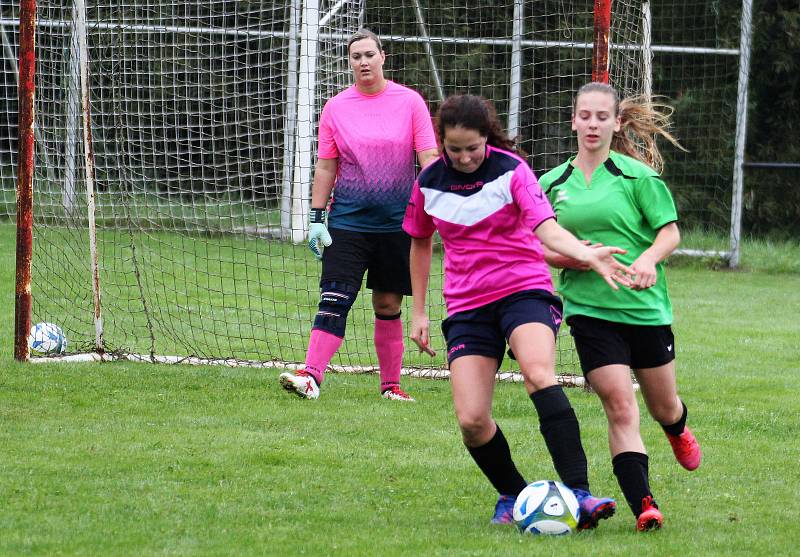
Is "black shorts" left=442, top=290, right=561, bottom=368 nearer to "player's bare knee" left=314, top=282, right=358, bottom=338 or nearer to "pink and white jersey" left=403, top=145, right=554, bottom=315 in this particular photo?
"pink and white jersey" left=403, top=145, right=554, bottom=315

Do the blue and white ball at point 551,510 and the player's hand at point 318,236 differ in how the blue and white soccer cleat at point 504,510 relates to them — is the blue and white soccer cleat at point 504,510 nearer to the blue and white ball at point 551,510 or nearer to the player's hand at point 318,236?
the blue and white ball at point 551,510

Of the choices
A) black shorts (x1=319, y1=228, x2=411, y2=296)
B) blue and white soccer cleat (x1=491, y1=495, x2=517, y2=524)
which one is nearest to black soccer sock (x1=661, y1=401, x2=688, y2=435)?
blue and white soccer cleat (x1=491, y1=495, x2=517, y2=524)

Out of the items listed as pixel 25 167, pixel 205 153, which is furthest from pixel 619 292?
pixel 205 153

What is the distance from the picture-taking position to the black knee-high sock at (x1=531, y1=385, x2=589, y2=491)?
4.53 m

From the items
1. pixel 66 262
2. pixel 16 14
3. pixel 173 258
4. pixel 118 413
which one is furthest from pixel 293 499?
pixel 16 14

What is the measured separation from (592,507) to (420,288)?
121cm

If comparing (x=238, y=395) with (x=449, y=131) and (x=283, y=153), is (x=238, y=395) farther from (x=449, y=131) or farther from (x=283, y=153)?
(x=283, y=153)

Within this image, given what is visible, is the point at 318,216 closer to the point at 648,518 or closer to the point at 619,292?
the point at 619,292

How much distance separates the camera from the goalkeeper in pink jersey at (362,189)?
7.38m

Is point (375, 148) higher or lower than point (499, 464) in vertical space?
higher

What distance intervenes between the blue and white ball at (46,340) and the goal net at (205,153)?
0.25 metres

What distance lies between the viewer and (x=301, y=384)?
292 inches

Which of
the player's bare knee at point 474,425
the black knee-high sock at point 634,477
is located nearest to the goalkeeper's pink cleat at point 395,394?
the player's bare knee at point 474,425

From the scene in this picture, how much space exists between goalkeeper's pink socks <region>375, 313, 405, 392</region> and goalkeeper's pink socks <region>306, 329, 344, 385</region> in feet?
1.12
